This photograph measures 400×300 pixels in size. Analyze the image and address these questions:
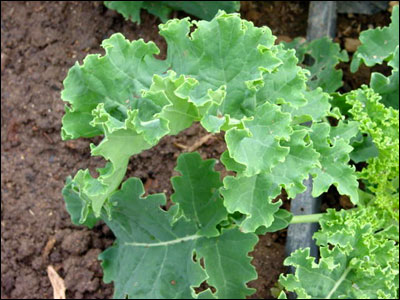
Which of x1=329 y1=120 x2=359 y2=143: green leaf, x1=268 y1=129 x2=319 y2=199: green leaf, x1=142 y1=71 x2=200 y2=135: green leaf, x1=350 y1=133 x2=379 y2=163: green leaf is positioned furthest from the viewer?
x1=350 y1=133 x2=379 y2=163: green leaf

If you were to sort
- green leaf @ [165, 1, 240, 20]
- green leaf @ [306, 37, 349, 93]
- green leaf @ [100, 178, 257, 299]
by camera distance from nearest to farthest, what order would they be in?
green leaf @ [100, 178, 257, 299], green leaf @ [306, 37, 349, 93], green leaf @ [165, 1, 240, 20]

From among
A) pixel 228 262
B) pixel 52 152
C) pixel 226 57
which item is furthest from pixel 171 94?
pixel 52 152

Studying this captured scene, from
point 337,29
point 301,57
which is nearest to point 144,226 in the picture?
point 301,57

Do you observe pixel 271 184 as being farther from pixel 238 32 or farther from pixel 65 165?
pixel 65 165

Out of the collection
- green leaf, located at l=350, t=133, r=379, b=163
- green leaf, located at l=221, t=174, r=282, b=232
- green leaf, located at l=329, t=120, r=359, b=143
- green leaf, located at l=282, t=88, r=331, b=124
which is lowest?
green leaf, located at l=350, t=133, r=379, b=163

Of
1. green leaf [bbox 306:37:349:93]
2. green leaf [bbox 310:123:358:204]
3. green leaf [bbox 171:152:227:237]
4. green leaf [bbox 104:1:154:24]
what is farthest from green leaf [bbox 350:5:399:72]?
green leaf [bbox 104:1:154:24]

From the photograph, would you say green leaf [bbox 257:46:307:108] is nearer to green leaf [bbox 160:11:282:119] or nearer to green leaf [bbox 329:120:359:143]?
green leaf [bbox 160:11:282:119]

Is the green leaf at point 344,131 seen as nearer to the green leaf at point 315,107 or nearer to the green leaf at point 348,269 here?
the green leaf at point 315,107
